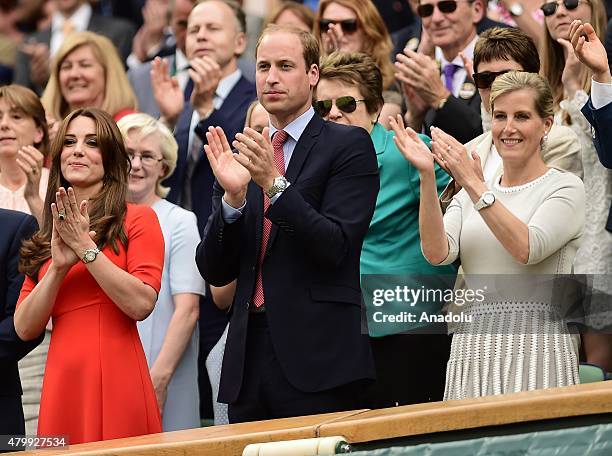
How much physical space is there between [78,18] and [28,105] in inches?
144

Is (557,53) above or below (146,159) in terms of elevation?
above

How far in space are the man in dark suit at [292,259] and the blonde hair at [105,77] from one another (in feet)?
8.43

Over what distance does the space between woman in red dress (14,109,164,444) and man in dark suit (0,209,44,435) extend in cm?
9

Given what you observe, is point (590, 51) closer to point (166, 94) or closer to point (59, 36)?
point (166, 94)

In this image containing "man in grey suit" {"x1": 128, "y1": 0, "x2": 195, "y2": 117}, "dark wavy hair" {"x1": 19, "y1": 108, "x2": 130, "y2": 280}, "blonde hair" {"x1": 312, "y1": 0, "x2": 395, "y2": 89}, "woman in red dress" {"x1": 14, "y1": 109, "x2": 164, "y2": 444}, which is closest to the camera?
"woman in red dress" {"x1": 14, "y1": 109, "x2": 164, "y2": 444}

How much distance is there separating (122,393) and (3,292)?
70cm

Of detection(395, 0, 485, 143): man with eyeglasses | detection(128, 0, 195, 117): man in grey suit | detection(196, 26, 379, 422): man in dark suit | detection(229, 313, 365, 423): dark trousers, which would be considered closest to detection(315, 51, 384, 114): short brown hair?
detection(395, 0, 485, 143): man with eyeglasses

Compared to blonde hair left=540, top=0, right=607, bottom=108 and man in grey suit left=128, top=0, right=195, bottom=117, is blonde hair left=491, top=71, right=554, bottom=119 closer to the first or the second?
blonde hair left=540, top=0, right=607, bottom=108

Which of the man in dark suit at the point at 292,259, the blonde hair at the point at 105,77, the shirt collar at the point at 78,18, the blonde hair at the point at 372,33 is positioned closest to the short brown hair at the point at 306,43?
the man in dark suit at the point at 292,259

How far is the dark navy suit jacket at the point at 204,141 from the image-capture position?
686 cm

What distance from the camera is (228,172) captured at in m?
4.83

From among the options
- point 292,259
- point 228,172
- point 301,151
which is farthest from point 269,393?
point 301,151

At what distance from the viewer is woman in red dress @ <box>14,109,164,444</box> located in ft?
16.2

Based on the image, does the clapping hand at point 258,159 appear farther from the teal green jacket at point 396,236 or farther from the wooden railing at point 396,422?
the wooden railing at point 396,422
